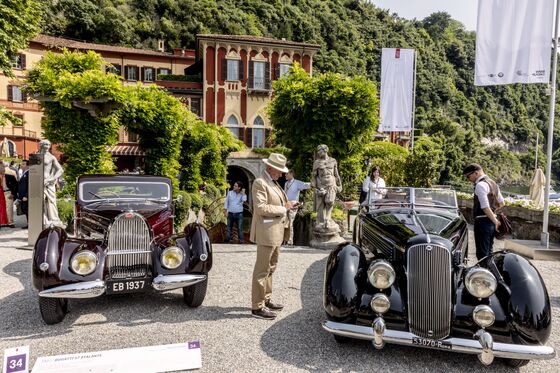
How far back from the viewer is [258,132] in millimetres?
32938

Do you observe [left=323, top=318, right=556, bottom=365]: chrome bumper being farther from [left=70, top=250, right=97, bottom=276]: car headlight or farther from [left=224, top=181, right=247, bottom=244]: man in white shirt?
[left=224, top=181, right=247, bottom=244]: man in white shirt

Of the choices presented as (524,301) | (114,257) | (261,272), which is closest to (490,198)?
(524,301)

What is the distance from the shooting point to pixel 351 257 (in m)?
4.05

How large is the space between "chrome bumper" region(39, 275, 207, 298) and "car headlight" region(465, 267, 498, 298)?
2993 mm

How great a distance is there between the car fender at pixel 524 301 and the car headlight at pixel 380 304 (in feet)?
3.43

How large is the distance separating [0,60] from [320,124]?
9.05m

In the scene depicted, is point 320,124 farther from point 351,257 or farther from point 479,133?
point 479,133

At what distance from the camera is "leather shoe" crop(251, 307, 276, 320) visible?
4581 mm

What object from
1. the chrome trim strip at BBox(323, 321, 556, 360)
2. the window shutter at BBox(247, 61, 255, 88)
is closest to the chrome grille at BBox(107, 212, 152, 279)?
the chrome trim strip at BBox(323, 321, 556, 360)

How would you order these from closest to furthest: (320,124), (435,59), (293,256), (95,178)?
(95,178), (293,256), (320,124), (435,59)

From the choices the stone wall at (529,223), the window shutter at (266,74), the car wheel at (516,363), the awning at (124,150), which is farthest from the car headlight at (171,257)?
the awning at (124,150)

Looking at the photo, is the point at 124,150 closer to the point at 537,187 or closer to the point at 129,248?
the point at 537,187

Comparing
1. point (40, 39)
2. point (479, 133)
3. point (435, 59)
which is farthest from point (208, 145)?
point (435, 59)

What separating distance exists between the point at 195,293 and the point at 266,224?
1349 millimetres
